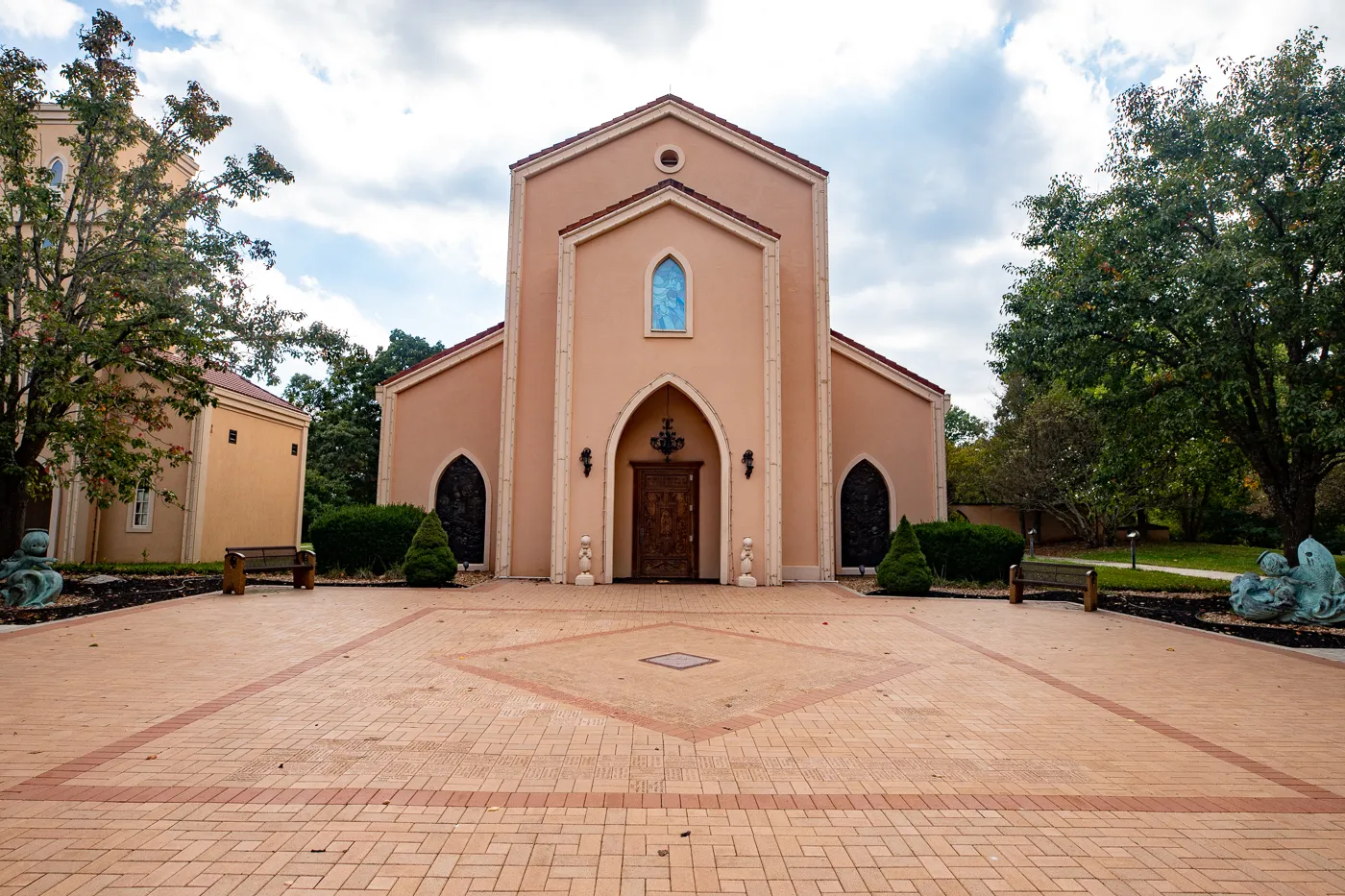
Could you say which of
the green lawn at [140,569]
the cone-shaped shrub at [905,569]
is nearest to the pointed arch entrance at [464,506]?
the green lawn at [140,569]

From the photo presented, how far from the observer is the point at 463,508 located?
18.6 m

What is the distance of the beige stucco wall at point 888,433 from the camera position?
61.6 ft

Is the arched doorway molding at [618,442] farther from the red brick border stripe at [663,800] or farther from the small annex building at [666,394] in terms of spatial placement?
the red brick border stripe at [663,800]

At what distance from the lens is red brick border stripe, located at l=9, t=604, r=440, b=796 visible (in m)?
4.39

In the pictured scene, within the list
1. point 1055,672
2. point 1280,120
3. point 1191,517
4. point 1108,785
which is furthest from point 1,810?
point 1191,517

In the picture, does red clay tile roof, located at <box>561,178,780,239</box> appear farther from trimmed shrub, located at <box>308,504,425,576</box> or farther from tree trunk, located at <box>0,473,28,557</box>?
tree trunk, located at <box>0,473,28,557</box>

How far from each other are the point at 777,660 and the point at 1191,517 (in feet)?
103

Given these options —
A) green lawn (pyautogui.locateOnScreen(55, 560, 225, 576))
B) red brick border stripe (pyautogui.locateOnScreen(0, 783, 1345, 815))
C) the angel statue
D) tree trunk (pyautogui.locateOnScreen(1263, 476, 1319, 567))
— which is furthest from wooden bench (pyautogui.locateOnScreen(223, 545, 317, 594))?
tree trunk (pyautogui.locateOnScreen(1263, 476, 1319, 567))

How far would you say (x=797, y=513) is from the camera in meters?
16.7

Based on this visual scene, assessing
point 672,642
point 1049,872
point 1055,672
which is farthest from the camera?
point 672,642

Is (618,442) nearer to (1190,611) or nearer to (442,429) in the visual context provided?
(442,429)

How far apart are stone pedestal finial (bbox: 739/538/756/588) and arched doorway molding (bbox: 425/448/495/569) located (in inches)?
258

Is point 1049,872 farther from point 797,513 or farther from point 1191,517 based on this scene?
point 1191,517

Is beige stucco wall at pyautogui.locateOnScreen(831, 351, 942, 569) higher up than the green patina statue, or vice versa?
beige stucco wall at pyautogui.locateOnScreen(831, 351, 942, 569)
